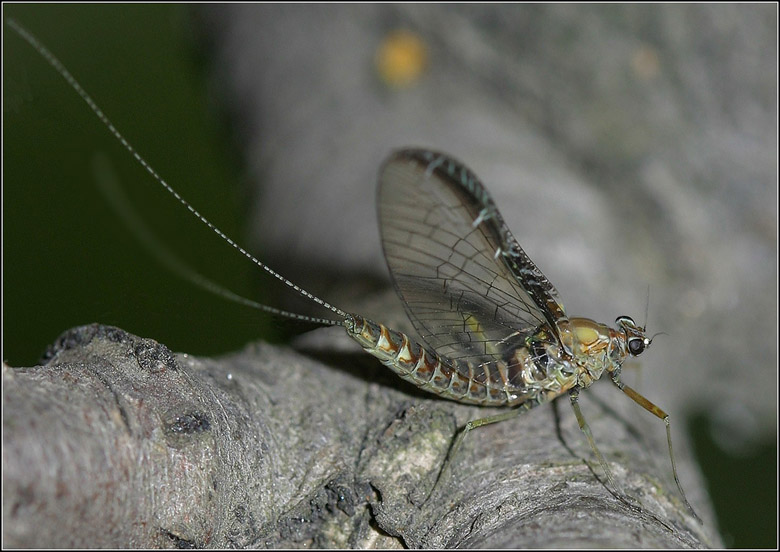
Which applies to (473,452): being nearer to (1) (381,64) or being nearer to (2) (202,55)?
(1) (381,64)

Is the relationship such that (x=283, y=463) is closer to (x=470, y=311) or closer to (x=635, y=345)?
(x=470, y=311)

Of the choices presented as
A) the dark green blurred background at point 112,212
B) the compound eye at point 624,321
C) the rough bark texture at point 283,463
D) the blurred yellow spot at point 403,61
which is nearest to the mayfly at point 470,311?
the compound eye at point 624,321

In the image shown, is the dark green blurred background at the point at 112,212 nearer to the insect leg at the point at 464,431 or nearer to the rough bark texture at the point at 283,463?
the rough bark texture at the point at 283,463

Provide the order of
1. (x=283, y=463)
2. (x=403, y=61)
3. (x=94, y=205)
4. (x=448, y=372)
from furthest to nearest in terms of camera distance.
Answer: (x=403, y=61) < (x=94, y=205) < (x=448, y=372) < (x=283, y=463)

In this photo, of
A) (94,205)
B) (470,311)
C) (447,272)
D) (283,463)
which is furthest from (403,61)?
(283,463)

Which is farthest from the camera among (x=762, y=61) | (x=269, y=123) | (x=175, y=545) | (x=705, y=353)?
(x=269, y=123)

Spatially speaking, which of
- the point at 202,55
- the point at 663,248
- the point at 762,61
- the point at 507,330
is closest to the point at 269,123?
the point at 202,55
